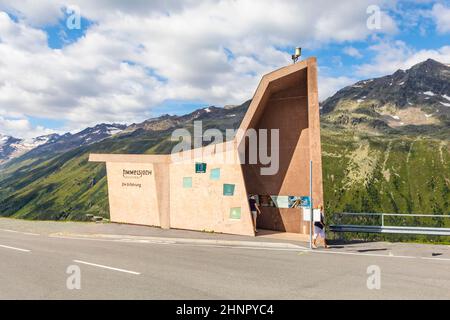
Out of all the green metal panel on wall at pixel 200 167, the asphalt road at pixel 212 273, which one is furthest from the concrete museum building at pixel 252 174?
the asphalt road at pixel 212 273

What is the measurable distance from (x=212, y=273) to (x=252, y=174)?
426 inches

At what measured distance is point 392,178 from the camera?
586 feet

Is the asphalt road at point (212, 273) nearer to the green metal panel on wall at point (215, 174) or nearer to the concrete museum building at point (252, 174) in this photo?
the concrete museum building at point (252, 174)

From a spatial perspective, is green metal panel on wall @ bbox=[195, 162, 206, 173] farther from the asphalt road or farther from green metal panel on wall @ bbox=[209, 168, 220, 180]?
the asphalt road

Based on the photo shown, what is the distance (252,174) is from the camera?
68.4 ft

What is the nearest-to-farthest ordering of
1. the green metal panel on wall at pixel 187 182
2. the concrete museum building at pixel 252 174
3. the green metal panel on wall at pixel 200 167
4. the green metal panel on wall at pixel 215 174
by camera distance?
the concrete museum building at pixel 252 174, the green metal panel on wall at pixel 215 174, the green metal panel on wall at pixel 200 167, the green metal panel on wall at pixel 187 182

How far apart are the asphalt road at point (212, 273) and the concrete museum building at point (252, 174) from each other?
4.02 m

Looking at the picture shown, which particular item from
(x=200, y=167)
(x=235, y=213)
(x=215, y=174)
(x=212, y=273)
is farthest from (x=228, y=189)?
(x=212, y=273)

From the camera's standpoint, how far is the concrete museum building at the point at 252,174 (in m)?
18.1

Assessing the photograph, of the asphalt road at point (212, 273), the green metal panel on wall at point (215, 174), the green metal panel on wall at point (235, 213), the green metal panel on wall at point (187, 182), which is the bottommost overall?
the asphalt road at point (212, 273)

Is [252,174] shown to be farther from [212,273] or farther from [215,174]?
[212,273]

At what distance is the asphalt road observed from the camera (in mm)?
8461
